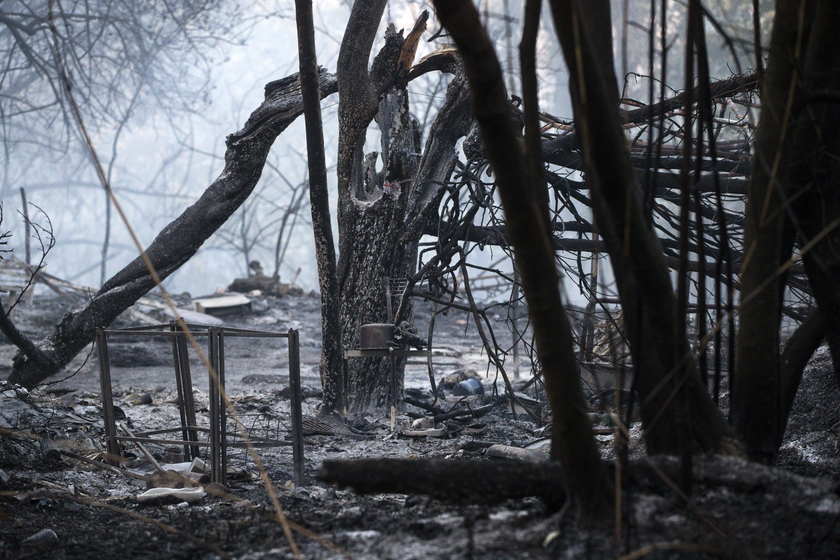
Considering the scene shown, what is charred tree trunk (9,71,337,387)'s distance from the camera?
6168mm

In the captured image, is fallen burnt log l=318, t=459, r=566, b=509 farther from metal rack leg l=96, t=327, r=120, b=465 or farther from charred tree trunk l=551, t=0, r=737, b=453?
metal rack leg l=96, t=327, r=120, b=465

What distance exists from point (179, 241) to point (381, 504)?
→ 446 cm

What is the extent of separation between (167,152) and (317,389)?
4210 cm

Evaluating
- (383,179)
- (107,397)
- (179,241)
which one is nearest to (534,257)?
(107,397)

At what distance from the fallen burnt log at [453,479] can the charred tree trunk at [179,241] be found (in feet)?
16.7

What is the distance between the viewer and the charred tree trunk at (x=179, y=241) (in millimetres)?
6168

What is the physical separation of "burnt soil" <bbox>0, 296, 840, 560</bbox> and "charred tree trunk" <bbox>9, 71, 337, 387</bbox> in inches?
18.6

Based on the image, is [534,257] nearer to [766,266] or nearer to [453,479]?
[453,479]

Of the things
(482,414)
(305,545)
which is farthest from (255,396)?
(305,545)

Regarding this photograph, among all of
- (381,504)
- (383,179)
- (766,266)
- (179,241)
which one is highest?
(383,179)

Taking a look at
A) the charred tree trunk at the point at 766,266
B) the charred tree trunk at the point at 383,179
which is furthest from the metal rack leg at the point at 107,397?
the charred tree trunk at the point at 766,266

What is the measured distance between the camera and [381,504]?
271cm

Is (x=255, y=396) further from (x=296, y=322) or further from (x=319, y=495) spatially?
(x=296, y=322)

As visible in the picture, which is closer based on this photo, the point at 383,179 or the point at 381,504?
the point at 381,504
